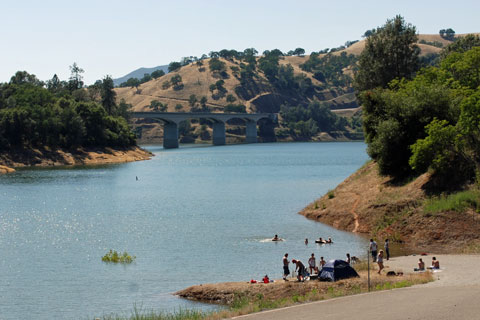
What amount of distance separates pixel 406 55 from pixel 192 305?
67011mm

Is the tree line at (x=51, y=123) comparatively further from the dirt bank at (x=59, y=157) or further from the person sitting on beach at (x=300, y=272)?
the person sitting on beach at (x=300, y=272)

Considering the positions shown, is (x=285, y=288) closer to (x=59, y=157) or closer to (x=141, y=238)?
(x=141, y=238)

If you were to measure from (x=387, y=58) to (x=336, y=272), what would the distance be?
200 feet

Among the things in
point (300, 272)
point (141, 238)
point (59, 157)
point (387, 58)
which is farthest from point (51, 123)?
point (300, 272)

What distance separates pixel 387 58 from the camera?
95.6 m

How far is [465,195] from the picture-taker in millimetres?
57375

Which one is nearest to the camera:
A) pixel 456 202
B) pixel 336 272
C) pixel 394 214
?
pixel 336 272

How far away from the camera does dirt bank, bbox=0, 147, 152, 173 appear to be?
515 ft

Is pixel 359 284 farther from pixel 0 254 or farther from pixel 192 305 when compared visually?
pixel 0 254

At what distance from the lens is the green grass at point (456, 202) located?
185ft

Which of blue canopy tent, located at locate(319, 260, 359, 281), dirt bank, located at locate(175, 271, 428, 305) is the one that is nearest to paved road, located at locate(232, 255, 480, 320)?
dirt bank, located at locate(175, 271, 428, 305)

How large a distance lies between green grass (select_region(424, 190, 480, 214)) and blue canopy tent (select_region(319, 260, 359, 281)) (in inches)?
756

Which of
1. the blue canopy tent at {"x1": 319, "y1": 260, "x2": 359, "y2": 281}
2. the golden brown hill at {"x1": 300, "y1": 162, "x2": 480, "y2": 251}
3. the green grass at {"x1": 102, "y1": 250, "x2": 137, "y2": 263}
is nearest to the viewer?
the blue canopy tent at {"x1": 319, "y1": 260, "x2": 359, "y2": 281}

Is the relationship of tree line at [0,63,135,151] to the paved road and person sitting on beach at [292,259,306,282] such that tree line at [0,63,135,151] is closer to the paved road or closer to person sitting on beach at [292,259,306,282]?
person sitting on beach at [292,259,306,282]
